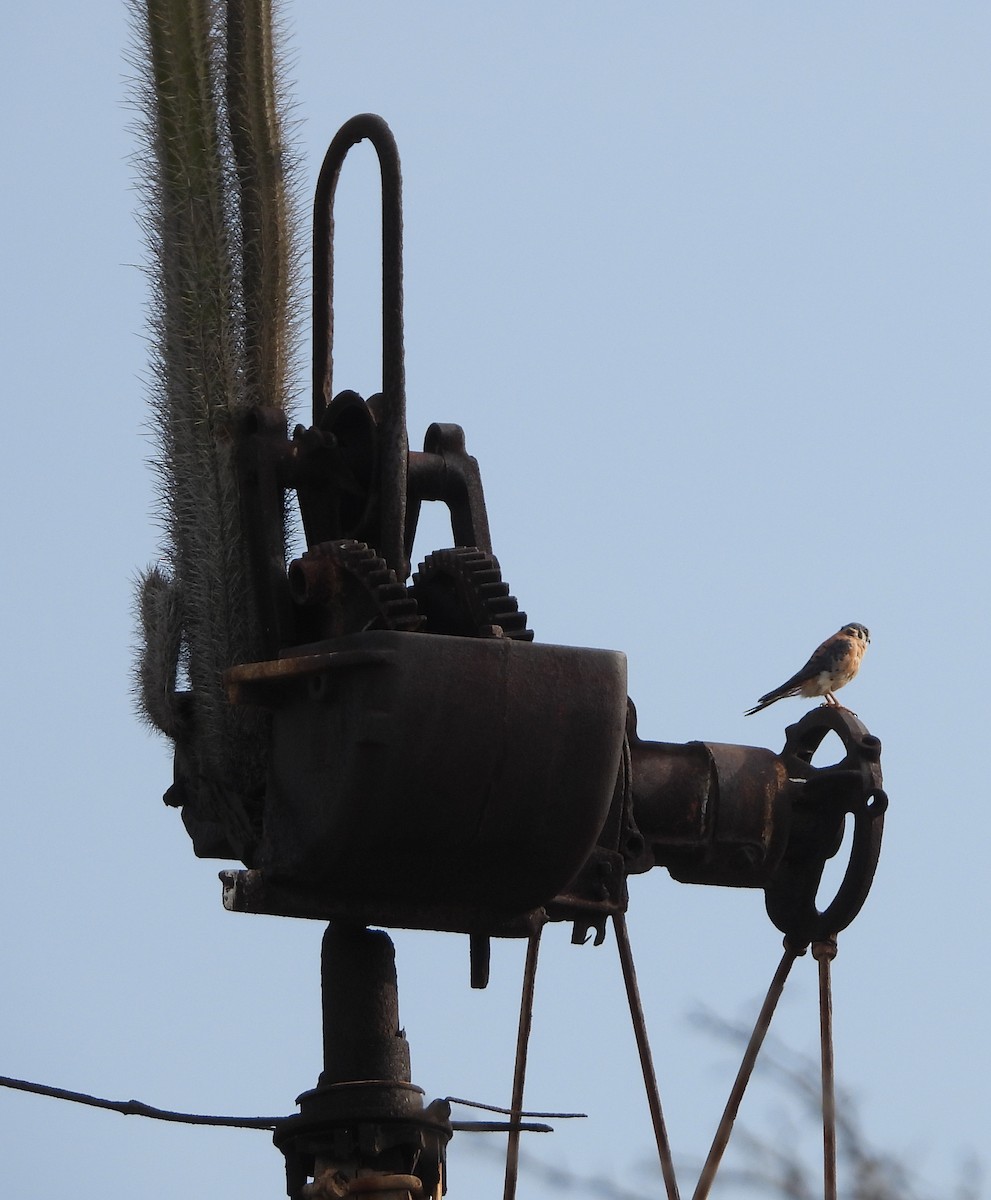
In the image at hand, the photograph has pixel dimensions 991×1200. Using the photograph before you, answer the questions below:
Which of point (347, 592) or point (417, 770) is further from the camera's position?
point (347, 592)

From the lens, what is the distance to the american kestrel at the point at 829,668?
11656 millimetres

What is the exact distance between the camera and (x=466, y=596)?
5875 millimetres

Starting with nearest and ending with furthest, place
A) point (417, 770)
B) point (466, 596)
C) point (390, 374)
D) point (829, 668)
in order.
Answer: point (417, 770) < point (466, 596) < point (390, 374) < point (829, 668)

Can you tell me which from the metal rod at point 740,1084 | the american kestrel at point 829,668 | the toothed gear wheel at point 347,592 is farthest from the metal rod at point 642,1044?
the american kestrel at point 829,668

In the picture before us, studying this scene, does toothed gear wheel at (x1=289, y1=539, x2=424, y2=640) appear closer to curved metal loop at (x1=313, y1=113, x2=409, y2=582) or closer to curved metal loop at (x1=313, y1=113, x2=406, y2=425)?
curved metal loop at (x1=313, y1=113, x2=409, y2=582)

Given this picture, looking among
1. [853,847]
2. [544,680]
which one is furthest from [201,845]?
[853,847]

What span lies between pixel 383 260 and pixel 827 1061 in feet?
7.36

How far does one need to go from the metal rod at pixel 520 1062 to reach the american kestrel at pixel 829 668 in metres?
5.00

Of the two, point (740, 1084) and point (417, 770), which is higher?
point (417, 770)

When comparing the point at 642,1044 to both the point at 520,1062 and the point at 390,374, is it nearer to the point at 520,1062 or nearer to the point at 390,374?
the point at 520,1062

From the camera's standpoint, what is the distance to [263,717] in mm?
6234

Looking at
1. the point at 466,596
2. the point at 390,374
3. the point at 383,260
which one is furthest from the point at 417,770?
the point at 383,260

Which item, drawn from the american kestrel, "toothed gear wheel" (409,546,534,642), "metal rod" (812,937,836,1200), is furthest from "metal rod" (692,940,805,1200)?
the american kestrel

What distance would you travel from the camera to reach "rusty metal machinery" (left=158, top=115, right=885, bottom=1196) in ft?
18.4
